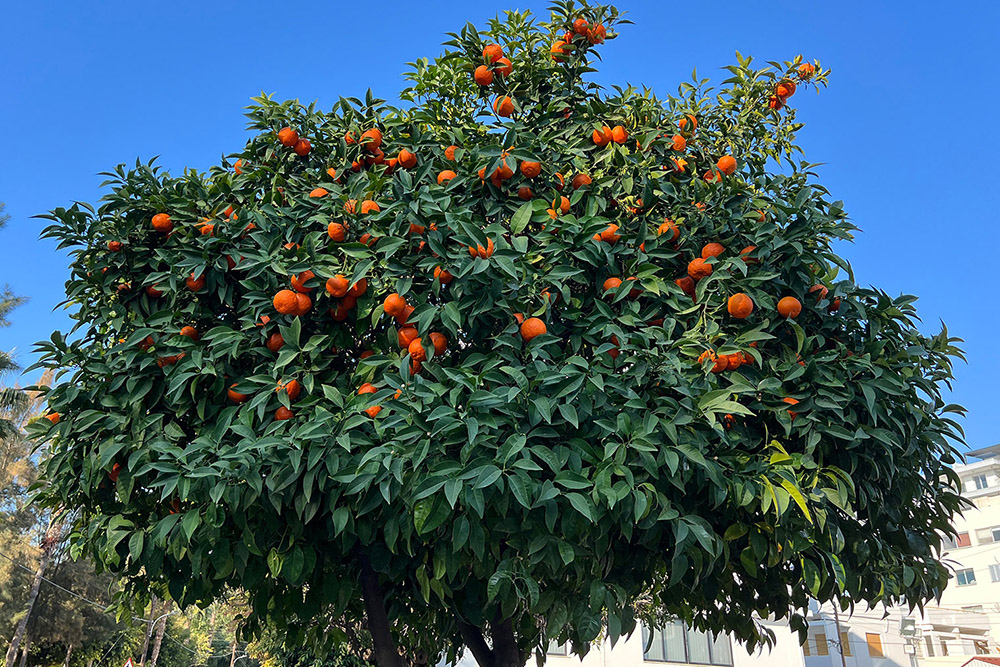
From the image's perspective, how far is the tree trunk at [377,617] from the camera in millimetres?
4945

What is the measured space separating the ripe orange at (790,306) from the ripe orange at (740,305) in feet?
0.82

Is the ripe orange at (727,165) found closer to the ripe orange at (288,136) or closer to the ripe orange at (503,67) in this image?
the ripe orange at (503,67)

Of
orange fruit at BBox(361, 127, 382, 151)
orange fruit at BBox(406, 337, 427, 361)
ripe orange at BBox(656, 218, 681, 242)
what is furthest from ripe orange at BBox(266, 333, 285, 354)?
ripe orange at BBox(656, 218, 681, 242)

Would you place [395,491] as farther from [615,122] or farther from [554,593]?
[615,122]

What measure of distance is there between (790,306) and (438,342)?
2121 mm

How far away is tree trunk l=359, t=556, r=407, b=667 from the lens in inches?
195

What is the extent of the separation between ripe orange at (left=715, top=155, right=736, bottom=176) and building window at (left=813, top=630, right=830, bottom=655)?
3462cm

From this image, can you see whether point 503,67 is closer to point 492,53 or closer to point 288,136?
→ point 492,53

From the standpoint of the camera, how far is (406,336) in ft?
14.4

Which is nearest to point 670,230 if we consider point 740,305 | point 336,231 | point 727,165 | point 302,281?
point 740,305

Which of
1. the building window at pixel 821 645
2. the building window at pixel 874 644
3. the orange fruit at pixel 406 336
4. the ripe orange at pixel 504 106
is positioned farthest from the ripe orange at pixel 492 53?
the building window at pixel 874 644

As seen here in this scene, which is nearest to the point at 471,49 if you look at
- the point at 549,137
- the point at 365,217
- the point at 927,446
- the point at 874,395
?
the point at 549,137

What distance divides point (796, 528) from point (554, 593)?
4.43ft

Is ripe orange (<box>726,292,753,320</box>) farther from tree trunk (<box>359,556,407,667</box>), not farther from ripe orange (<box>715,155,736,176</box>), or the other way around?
tree trunk (<box>359,556,407,667</box>)
